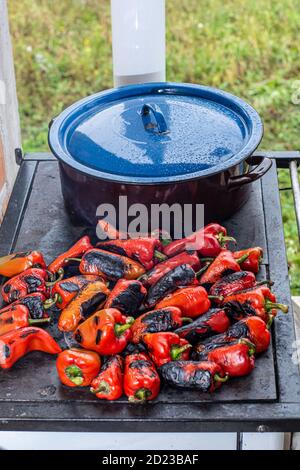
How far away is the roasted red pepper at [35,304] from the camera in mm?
2689

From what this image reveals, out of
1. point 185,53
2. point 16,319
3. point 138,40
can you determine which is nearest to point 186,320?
point 16,319

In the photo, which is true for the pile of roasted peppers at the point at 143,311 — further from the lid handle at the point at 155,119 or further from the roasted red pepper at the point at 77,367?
the lid handle at the point at 155,119

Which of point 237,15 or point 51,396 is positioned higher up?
point 237,15

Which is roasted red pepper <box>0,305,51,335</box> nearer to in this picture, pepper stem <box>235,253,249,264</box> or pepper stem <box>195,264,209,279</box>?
pepper stem <box>195,264,209,279</box>

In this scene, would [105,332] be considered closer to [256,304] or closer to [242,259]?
[256,304]

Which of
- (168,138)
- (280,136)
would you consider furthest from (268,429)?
(280,136)

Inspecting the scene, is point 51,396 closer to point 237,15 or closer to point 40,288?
point 40,288

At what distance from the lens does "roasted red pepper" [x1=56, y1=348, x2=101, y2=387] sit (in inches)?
94.9

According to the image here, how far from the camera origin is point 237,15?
717 centimetres

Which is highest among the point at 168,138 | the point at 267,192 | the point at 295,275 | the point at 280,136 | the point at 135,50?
the point at 135,50

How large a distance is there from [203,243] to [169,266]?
0.19 metres

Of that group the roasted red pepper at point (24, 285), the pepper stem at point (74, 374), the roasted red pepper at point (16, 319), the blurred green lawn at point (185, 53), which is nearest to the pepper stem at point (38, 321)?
the roasted red pepper at point (16, 319)

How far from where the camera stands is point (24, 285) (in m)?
2.79

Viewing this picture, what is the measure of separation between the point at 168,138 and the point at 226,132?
0.27m
